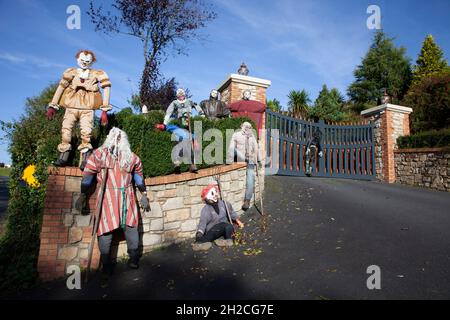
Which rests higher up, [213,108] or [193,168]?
[213,108]

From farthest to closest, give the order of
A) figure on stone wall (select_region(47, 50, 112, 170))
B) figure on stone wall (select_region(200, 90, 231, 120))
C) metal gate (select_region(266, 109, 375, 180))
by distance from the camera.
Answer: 1. metal gate (select_region(266, 109, 375, 180))
2. figure on stone wall (select_region(200, 90, 231, 120))
3. figure on stone wall (select_region(47, 50, 112, 170))

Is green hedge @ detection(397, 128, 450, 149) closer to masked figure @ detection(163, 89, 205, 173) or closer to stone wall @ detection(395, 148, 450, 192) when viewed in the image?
stone wall @ detection(395, 148, 450, 192)

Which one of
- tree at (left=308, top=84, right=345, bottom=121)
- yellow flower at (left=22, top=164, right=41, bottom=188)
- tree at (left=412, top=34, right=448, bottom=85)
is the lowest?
yellow flower at (left=22, top=164, right=41, bottom=188)

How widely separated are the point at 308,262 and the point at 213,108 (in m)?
4.26

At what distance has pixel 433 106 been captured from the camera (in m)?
13.4

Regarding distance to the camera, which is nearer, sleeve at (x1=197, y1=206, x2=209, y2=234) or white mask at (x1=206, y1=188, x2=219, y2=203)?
sleeve at (x1=197, y1=206, x2=209, y2=234)

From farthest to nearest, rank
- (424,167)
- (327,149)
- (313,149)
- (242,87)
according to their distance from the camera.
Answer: (327,149), (313,149), (424,167), (242,87)

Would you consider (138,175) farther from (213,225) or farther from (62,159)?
(213,225)

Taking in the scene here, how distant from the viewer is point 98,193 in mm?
4094

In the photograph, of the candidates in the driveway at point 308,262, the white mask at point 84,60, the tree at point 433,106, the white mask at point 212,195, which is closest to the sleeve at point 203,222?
the white mask at point 212,195

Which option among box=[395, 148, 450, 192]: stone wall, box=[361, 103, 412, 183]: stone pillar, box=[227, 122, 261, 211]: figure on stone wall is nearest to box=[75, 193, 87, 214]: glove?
box=[227, 122, 261, 211]: figure on stone wall

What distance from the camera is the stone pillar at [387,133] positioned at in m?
10.0

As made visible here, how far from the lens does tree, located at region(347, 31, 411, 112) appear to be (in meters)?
25.8

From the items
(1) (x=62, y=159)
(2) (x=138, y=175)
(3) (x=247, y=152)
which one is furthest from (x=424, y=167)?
→ (1) (x=62, y=159)
